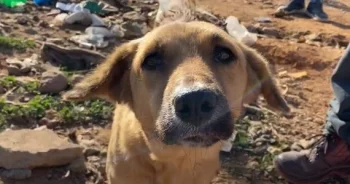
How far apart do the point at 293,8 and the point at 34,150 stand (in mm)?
5841

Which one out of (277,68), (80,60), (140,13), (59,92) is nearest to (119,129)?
(59,92)

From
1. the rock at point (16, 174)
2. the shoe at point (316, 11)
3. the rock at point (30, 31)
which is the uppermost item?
the rock at point (30, 31)

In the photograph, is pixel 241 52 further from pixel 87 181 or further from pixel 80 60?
pixel 80 60

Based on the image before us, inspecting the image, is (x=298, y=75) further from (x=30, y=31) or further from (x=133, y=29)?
(x=30, y=31)

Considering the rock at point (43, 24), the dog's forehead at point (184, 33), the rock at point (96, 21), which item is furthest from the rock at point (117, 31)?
the dog's forehead at point (184, 33)

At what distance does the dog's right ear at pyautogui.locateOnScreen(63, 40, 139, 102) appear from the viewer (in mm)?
4082

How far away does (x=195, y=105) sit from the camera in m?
3.26

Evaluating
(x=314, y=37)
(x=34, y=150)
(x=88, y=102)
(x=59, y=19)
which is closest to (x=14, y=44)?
(x=59, y=19)

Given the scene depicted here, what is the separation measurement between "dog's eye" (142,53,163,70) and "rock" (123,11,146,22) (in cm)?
376

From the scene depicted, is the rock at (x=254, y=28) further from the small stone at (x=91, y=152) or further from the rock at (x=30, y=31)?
the small stone at (x=91, y=152)

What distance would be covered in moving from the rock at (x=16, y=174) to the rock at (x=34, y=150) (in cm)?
3

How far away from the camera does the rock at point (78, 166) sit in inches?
187

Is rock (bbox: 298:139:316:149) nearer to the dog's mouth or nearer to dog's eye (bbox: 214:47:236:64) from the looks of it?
dog's eye (bbox: 214:47:236:64)

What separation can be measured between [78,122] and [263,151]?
4.65 ft
